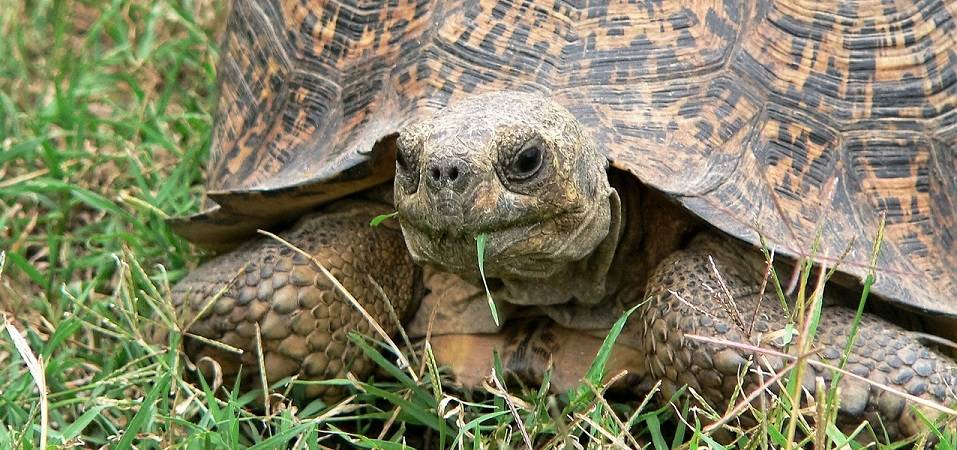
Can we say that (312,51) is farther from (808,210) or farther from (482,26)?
(808,210)

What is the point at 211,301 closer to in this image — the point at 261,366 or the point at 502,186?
the point at 261,366

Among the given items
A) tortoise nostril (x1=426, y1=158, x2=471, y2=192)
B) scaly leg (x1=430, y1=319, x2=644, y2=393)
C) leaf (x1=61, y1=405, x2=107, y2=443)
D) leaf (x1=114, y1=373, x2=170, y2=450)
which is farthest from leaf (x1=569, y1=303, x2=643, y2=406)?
leaf (x1=61, y1=405, x2=107, y2=443)

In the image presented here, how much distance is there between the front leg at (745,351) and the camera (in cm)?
310

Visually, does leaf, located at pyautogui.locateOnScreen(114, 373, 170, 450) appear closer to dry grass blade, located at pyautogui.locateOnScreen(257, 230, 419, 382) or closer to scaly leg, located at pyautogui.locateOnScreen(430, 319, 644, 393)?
dry grass blade, located at pyautogui.locateOnScreen(257, 230, 419, 382)

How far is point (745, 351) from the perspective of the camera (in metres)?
3.11

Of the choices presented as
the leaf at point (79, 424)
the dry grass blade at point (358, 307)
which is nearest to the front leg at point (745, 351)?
the dry grass blade at point (358, 307)

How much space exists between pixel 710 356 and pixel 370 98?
117 cm

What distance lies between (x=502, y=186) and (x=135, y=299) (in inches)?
49.9

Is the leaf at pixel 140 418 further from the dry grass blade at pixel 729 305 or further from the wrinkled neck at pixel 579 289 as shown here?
the dry grass blade at pixel 729 305

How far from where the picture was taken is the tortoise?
3100 millimetres

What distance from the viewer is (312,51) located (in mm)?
Result: 3865

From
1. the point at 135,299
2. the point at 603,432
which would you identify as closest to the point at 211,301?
the point at 135,299

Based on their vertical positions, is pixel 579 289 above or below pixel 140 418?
above

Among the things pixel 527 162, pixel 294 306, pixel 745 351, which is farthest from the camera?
pixel 294 306
